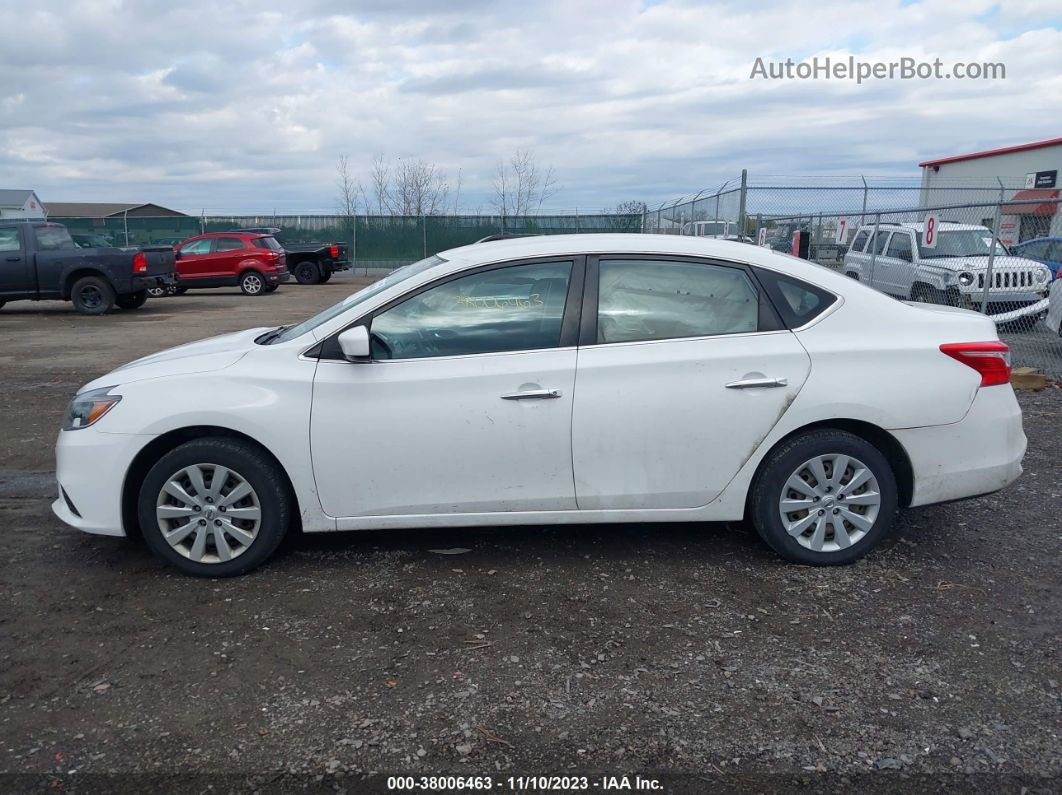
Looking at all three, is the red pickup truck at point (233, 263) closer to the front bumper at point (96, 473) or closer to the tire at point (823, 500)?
the front bumper at point (96, 473)

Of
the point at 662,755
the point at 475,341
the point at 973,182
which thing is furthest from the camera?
the point at 973,182

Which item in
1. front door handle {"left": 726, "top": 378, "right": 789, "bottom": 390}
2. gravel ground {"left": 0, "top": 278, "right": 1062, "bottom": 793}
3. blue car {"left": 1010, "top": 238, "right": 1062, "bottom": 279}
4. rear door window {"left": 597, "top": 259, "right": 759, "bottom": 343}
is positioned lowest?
gravel ground {"left": 0, "top": 278, "right": 1062, "bottom": 793}

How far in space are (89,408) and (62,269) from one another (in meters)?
15.0

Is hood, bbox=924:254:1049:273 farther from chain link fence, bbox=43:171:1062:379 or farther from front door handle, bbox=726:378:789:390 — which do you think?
front door handle, bbox=726:378:789:390

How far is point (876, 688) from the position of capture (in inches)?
128

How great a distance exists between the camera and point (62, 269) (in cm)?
1709

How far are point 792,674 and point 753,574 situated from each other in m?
0.94

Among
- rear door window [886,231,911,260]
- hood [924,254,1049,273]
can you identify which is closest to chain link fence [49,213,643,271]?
rear door window [886,231,911,260]

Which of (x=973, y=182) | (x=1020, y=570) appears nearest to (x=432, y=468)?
(x=1020, y=570)

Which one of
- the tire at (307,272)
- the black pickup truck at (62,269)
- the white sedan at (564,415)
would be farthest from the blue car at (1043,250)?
the tire at (307,272)

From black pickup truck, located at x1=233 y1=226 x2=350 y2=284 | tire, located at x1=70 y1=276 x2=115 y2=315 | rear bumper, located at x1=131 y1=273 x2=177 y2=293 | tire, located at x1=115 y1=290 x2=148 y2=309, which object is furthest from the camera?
black pickup truck, located at x1=233 y1=226 x2=350 y2=284

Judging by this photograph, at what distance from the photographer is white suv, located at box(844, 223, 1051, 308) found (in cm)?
1217

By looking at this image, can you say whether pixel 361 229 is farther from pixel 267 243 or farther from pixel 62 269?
pixel 62 269

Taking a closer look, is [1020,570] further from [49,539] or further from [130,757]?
[49,539]
